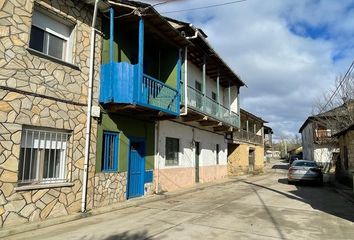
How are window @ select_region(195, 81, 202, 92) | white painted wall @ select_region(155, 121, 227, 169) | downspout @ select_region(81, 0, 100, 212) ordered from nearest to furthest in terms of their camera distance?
downspout @ select_region(81, 0, 100, 212) → white painted wall @ select_region(155, 121, 227, 169) → window @ select_region(195, 81, 202, 92)

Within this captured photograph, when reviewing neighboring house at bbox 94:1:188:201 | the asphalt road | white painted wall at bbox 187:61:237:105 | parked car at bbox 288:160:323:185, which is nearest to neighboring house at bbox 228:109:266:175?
white painted wall at bbox 187:61:237:105

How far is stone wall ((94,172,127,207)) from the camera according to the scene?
11039mm

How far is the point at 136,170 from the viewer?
13500 mm

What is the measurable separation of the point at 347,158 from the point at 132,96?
15520 millimetres

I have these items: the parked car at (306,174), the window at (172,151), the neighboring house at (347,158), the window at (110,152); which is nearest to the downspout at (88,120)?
the window at (110,152)

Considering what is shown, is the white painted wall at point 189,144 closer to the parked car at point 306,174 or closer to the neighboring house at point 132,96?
the neighboring house at point 132,96

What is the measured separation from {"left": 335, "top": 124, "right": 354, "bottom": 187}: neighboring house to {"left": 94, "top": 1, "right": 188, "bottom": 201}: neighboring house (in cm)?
986

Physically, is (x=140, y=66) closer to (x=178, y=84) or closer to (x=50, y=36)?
(x=50, y=36)

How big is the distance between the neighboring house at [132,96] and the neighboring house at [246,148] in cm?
1330

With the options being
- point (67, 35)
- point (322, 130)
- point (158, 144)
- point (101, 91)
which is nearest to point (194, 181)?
point (158, 144)

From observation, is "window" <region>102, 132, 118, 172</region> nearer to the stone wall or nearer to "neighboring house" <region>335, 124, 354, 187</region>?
the stone wall

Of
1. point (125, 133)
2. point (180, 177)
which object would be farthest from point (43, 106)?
point (180, 177)

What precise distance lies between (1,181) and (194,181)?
42.7ft

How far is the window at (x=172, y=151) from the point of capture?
16.7m
